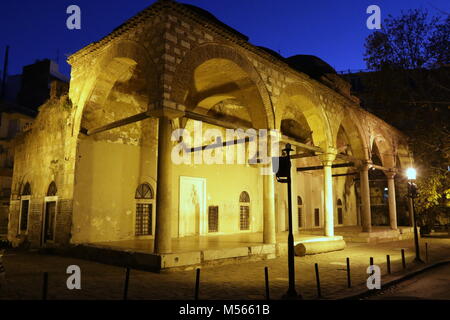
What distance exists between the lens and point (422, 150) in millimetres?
13781

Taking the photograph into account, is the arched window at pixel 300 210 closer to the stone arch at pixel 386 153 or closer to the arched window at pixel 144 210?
the stone arch at pixel 386 153

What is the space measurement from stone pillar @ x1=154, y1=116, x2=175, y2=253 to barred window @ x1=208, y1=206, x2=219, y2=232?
6.45 metres

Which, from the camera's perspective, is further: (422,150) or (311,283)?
(422,150)

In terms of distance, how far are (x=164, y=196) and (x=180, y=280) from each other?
6.63ft

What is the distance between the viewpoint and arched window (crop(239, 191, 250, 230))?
16.1 m

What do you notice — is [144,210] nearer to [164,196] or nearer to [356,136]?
[164,196]

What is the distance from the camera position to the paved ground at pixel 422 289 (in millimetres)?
6487

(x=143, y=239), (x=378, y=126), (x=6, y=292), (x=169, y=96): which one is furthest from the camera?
(x=378, y=126)

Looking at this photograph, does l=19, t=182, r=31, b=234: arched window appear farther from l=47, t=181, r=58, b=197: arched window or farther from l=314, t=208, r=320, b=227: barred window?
l=314, t=208, r=320, b=227: barred window

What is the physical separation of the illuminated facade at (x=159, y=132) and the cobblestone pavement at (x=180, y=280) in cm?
117

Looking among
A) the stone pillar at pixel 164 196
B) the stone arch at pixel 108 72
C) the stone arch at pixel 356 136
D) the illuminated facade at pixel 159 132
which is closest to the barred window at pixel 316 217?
the illuminated facade at pixel 159 132

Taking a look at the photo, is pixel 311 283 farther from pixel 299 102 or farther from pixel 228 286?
pixel 299 102

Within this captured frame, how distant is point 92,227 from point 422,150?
41.4 feet

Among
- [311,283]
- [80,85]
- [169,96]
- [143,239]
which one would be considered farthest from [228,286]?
[80,85]
